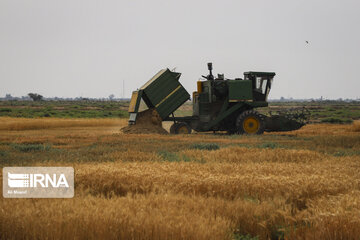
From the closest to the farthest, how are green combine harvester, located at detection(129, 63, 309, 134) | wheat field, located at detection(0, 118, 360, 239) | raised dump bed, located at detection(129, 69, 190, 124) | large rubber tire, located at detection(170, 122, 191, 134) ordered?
wheat field, located at detection(0, 118, 360, 239), raised dump bed, located at detection(129, 69, 190, 124), green combine harvester, located at detection(129, 63, 309, 134), large rubber tire, located at detection(170, 122, 191, 134)

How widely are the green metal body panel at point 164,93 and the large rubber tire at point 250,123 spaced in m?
3.05

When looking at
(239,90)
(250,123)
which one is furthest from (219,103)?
(250,123)

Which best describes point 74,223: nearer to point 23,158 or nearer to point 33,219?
point 33,219

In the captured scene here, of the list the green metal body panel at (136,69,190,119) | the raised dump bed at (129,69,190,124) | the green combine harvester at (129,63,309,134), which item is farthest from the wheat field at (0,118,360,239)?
the green metal body panel at (136,69,190,119)

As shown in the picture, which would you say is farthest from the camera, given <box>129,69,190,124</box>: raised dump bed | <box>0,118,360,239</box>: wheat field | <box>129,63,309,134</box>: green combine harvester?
<box>129,63,309,134</box>: green combine harvester

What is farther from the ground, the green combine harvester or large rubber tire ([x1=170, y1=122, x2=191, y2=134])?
the green combine harvester

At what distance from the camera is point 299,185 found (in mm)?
7492

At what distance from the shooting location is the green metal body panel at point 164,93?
2223cm

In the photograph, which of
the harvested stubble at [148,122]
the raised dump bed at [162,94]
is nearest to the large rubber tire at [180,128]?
the harvested stubble at [148,122]

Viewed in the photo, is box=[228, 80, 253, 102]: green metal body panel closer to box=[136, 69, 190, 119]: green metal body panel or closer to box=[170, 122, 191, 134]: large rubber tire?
box=[136, 69, 190, 119]: green metal body panel

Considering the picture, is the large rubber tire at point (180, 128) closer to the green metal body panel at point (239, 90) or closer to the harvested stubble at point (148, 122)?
the harvested stubble at point (148, 122)

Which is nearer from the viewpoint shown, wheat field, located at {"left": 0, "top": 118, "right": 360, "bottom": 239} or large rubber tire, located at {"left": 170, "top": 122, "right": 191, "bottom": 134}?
wheat field, located at {"left": 0, "top": 118, "right": 360, "bottom": 239}

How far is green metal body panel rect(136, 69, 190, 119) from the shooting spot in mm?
22234

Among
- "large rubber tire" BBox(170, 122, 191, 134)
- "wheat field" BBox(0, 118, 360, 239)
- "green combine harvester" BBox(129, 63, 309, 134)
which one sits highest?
"green combine harvester" BBox(129, 63, 309, 134)
